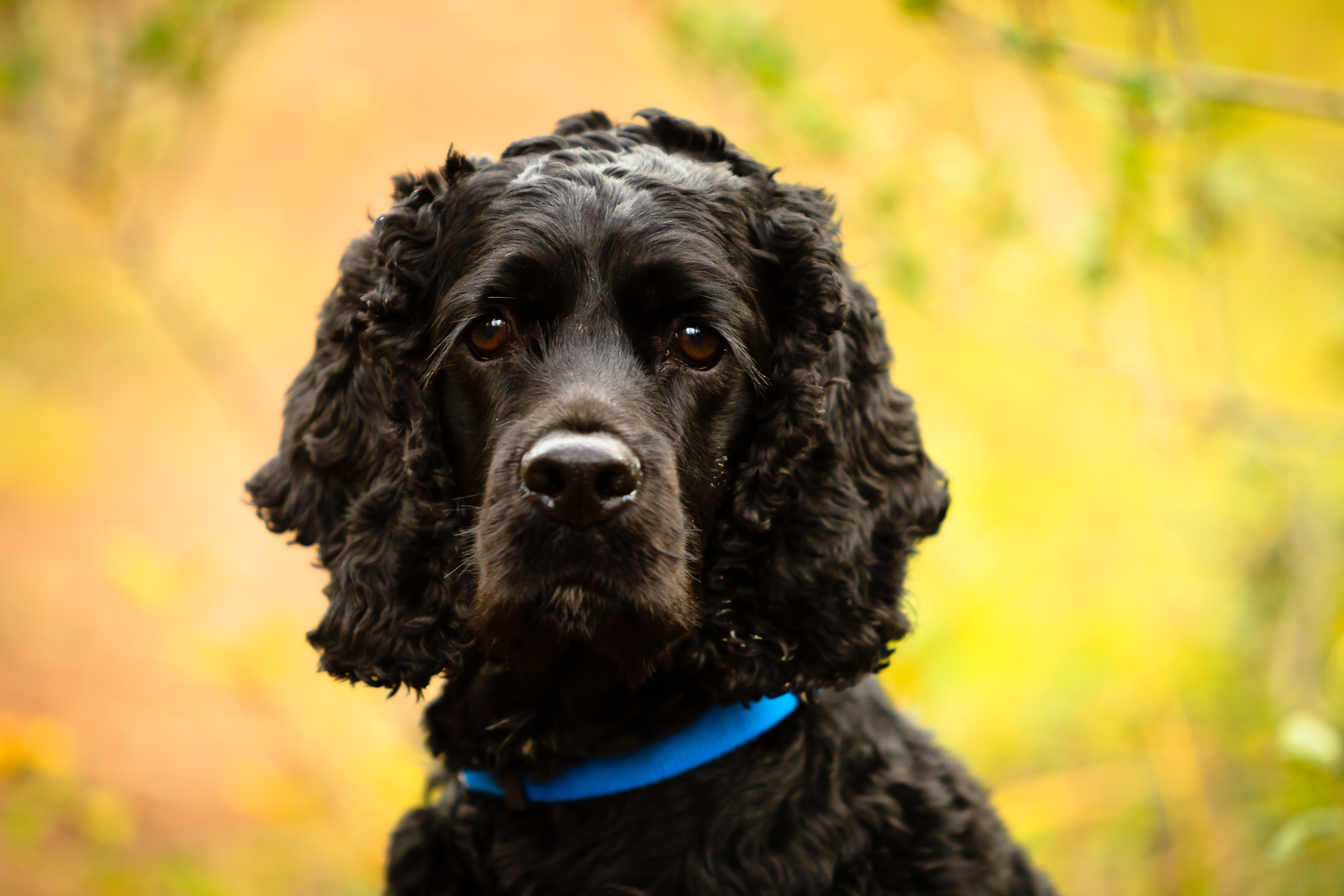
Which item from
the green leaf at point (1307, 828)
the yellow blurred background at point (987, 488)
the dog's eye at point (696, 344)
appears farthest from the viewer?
the yellow blurred background at point (987, 488)

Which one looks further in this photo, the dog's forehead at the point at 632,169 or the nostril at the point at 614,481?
the dog's forehead at the point at 632,169

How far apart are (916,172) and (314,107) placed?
19.7 ft

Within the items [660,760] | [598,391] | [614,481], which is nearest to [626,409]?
[598,391]

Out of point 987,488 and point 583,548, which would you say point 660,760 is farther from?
point 987,488

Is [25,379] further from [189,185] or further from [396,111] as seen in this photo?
[396,111]

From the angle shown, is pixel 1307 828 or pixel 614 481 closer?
pixel 614 481

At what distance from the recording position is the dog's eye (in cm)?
244

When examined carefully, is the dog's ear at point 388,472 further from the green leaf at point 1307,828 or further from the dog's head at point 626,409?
the green leaf at point 1307,828

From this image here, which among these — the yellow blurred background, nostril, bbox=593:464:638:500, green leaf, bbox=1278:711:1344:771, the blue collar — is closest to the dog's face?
nostril, bbox=593:464:638:500

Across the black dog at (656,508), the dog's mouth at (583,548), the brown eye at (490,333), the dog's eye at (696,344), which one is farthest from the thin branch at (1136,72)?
the dog's mouth at (583,548)

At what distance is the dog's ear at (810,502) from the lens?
243 centimetres

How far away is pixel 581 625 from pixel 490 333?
71 centimetres

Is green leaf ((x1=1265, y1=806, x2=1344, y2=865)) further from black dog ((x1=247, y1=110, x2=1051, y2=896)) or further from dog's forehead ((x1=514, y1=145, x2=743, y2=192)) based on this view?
dog's forehead ((x1=514, y1=145, x2=743, y2=192))

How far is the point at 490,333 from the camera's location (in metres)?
2.45
